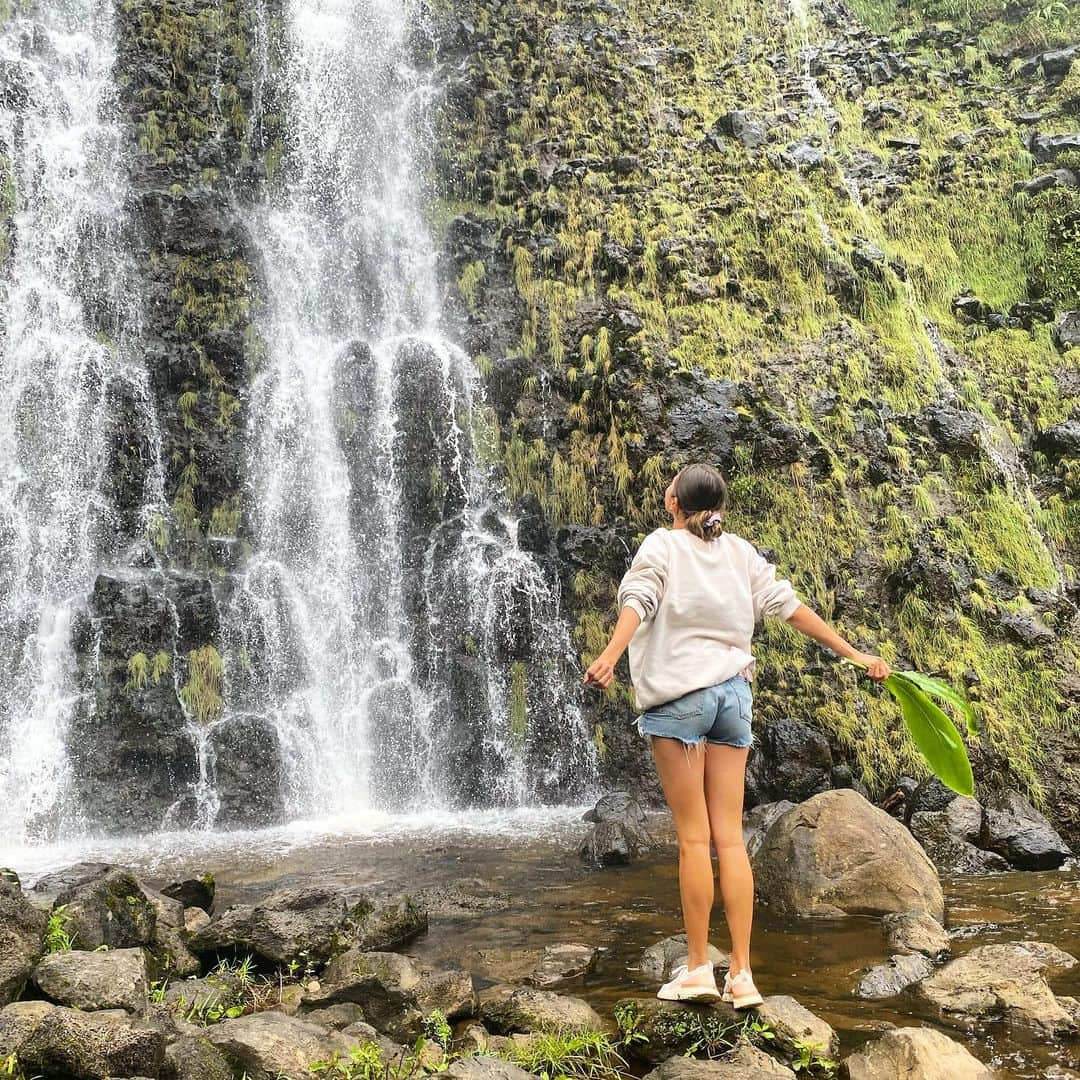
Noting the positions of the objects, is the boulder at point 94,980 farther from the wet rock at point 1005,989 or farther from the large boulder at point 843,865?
the large boulder at point 843,865

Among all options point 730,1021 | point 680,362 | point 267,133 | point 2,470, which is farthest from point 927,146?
point 730,1021

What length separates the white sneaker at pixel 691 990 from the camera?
350 cm

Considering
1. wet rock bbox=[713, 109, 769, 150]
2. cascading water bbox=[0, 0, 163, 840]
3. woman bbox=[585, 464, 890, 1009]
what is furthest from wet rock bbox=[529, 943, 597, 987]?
wet rock bbox=[713, 109, 769, 150]

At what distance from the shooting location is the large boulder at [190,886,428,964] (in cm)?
489

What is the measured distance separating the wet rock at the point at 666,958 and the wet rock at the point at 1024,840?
3.76 m

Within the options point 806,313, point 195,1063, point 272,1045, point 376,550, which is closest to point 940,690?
point 272,1045

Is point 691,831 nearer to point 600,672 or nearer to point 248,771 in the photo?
point 600,672

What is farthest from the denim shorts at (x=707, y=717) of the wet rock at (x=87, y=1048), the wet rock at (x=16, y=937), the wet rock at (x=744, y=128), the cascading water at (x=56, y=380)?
the wet rock at (x=744, y=128)

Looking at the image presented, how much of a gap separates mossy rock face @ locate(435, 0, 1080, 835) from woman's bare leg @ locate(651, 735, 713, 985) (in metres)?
6.18

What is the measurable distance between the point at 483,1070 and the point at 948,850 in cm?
551

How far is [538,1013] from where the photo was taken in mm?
3838

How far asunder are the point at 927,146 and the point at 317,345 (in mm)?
10168

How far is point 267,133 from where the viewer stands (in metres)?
15.5

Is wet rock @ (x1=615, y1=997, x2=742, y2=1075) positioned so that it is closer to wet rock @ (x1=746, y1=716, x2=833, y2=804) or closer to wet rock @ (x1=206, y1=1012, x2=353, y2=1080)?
wet rock @ (x1=206, y1=1012, x2=353, y2=1080)
